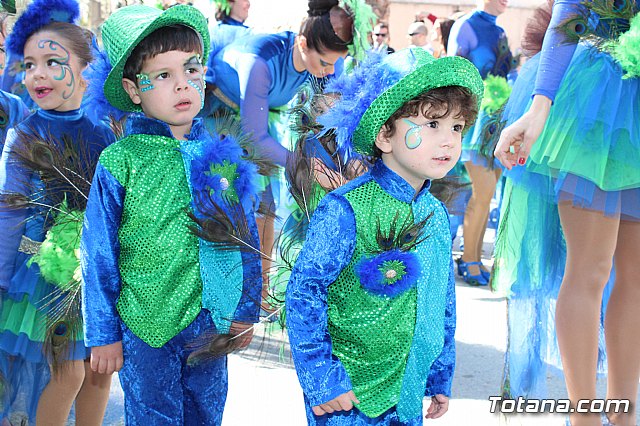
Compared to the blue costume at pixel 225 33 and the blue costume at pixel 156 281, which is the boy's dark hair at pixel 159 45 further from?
the blue costume at pixel 225 33

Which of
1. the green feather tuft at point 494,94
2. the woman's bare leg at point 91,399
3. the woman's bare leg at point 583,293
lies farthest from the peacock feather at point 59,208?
the green feather tuft at point 494,94

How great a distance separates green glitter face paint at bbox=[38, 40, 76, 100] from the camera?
3281mm

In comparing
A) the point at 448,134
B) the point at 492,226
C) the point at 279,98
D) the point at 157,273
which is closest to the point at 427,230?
the point at 448,134

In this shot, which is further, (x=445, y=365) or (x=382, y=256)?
(x=445, y=365)

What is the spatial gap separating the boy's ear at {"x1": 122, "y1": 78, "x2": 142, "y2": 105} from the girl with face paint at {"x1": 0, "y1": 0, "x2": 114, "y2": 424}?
385 millimetres

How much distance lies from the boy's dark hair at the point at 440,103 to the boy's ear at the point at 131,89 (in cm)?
98

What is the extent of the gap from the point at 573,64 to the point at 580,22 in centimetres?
19

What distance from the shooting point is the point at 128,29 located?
2709 millimetres

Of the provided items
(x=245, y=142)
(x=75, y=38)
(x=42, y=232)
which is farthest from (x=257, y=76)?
(x=42, y=232)

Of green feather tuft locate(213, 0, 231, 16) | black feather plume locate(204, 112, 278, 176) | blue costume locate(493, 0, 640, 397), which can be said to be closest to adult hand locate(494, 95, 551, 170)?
blue costume locate(493, 0, 640, 397)

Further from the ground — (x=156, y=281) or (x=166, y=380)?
(x=156, y=281)

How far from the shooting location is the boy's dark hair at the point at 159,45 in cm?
274

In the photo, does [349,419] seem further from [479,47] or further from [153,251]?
[479,47]

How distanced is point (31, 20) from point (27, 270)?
1.02m
